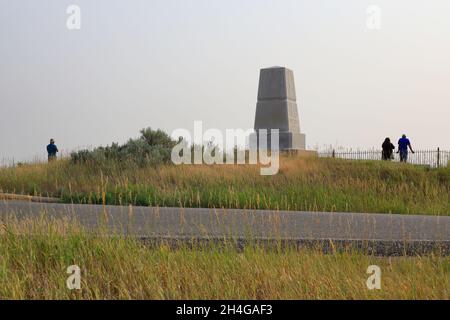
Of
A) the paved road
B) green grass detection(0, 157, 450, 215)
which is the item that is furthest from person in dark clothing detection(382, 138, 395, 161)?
the paved road

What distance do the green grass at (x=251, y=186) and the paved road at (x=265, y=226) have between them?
1.11 meters

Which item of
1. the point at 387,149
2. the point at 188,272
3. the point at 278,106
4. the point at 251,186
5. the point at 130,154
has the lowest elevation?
the point at 251,186

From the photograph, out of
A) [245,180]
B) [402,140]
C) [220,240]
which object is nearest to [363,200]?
[245,180]

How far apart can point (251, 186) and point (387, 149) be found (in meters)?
14.0

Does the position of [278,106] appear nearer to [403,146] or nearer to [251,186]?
[403,146]

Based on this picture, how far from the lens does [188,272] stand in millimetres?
A: 5508

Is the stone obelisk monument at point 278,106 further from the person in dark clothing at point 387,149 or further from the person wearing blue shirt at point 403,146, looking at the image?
the person wearing blue shirt at point 403,146

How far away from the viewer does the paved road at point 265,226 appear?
7.83 m

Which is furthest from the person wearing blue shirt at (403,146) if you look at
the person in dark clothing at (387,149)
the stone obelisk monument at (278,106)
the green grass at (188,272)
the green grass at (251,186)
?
the green grass at (188,272)

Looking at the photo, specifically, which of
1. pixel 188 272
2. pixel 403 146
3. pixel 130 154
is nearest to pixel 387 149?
pixel 403 146

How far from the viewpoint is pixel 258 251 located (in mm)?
6410

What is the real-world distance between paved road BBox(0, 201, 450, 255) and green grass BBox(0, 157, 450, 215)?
111cm
